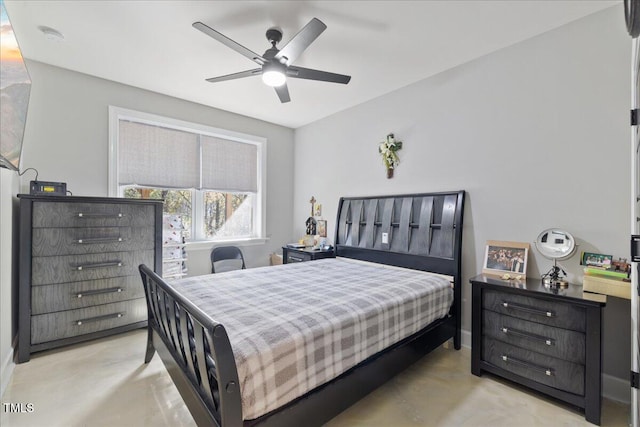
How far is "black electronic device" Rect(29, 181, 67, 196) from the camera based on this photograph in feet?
8.32

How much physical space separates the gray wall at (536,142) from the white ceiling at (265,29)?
21 centimetres

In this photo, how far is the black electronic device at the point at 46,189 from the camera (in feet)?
8.32

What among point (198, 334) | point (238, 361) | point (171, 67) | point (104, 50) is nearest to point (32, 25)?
point (104, 50)

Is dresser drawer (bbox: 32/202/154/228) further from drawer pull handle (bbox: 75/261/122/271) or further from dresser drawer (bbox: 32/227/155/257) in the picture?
drawer pull handle (bbox: 75/261/122/271)

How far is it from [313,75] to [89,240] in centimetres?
255

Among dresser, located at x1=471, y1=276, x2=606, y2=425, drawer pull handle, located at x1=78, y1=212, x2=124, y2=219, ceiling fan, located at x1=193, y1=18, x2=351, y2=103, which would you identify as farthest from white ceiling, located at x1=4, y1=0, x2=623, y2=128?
dresser, located at x1=471, y1=276, x2=606, y2=425

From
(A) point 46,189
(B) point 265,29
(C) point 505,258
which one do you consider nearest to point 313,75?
(B) point 265,29

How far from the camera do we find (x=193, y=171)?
391 cm

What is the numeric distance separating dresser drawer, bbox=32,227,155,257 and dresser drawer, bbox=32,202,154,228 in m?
0.05

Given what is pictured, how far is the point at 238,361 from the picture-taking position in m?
1.19

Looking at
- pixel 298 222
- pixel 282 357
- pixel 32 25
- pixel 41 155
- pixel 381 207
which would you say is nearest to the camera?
pixel 282 357

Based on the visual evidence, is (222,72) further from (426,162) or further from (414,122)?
(426,162)

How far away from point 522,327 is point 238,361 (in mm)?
2023

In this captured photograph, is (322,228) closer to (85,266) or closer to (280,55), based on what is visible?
(280,55)
